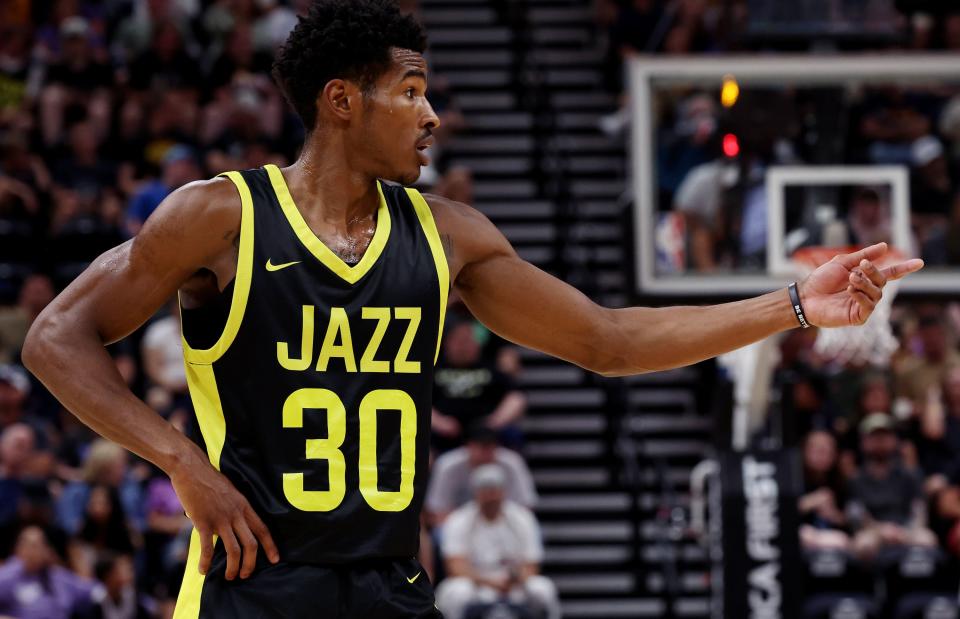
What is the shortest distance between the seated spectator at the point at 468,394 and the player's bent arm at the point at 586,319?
26.0 ft

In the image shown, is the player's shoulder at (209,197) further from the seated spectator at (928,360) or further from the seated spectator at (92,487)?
the seated spectator at (928,360)

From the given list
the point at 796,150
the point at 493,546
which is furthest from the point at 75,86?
the point at 796,150

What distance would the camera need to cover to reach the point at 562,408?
13602mm

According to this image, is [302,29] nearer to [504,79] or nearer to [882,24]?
[882,24]

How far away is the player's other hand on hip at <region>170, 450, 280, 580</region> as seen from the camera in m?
3.28

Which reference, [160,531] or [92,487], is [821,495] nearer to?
[160,531]

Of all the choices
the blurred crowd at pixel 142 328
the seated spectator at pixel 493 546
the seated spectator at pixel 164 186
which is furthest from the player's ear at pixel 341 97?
the seated spectator at pixel 164 186

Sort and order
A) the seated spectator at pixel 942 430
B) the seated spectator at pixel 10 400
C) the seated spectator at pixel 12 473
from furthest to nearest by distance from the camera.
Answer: the seated spectator at pixel 942 430
the seated spectator at pixel 10 400
the seated spectator at pixel 12 473

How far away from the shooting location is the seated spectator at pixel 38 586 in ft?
30.8

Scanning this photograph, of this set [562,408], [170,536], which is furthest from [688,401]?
[170,536]

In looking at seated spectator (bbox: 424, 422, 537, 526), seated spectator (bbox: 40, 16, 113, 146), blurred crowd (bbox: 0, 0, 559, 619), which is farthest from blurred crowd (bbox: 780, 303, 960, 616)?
seated spectator (bbox: 40, 16, 113, 146)

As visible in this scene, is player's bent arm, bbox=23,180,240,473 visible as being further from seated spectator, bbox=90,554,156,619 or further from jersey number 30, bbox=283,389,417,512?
seated spectator, bbox=90,554,156,619

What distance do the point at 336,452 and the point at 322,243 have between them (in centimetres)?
47

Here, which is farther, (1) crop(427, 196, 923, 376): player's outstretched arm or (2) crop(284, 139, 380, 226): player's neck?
(1) crop(427, 196, 923, 376): player's outstretched arm
